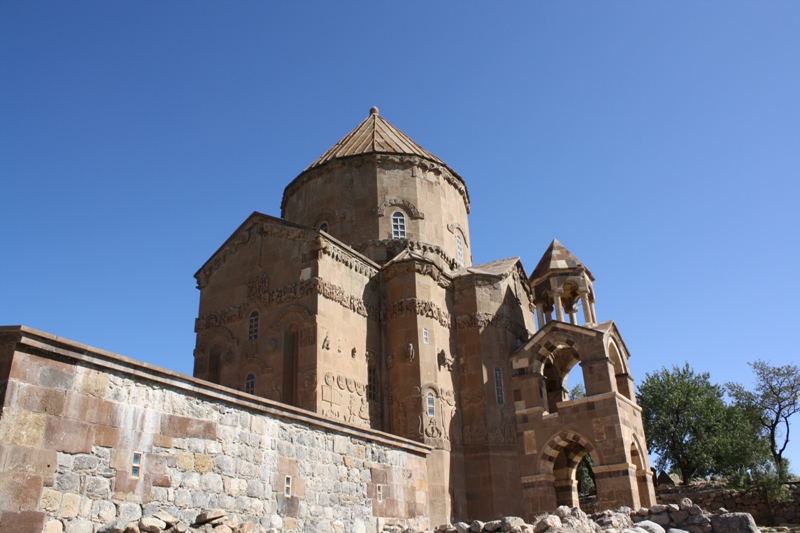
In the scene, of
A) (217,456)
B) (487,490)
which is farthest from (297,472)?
(487,490)

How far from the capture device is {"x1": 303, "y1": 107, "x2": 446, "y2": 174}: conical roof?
26516 mm

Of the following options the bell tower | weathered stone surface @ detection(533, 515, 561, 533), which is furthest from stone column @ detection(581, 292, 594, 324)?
weathered stone surface @ detection(533, 515, 561, 533)

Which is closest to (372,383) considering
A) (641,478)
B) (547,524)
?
(641,478)

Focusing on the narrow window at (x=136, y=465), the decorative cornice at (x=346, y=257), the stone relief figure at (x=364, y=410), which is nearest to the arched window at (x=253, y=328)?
the decorative cornice at (x=346, y=257)

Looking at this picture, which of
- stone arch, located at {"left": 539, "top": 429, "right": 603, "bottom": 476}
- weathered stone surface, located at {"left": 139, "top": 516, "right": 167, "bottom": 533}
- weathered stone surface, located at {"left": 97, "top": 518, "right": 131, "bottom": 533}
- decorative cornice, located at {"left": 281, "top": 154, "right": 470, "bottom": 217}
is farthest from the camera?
decorative cornice, located at {"left": 281, "top": 154, "right": 470, "bottom": 217}

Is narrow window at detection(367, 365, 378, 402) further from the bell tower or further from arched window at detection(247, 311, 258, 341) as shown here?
the bell tower

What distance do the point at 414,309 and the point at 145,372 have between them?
12229 millimetres

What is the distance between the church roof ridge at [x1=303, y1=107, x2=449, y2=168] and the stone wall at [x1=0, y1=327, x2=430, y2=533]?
1552 centimetres

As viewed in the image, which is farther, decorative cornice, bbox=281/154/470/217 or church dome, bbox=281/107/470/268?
decorative cornice, bbox=281/154/470/217

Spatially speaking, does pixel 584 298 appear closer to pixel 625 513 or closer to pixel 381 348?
pixel 381 348

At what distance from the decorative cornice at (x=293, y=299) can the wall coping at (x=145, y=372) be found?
6928 millimetres

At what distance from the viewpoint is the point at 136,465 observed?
9281 millimetres

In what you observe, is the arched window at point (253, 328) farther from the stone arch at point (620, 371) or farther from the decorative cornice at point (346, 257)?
the stone arch at point (620, 371)

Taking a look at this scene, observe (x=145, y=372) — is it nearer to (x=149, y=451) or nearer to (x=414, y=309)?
(x=149, y=451)
